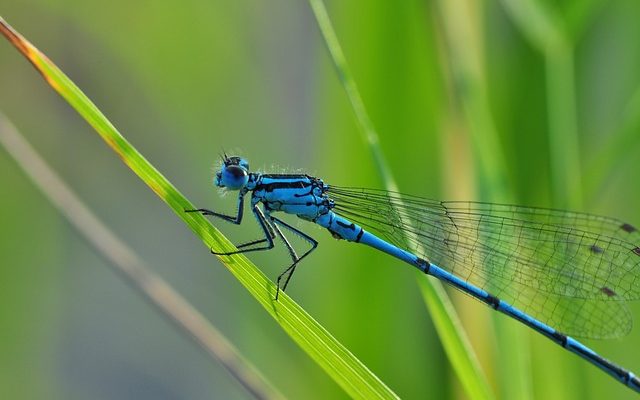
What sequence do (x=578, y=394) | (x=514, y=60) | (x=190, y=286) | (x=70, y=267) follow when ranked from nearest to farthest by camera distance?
(x=578, y=394) → (x=514, y=60) → (x=70, y=267) → (x=190, y=286)

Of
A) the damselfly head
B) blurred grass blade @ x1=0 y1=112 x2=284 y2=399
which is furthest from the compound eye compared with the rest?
Answer: blurred grass blade @ x1=0 y1=112 x2=284 y2=399

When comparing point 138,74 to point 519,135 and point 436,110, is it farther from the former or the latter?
point 519,135

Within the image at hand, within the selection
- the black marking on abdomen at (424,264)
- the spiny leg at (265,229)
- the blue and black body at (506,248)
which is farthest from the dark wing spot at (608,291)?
the spiny leg at (265,229)

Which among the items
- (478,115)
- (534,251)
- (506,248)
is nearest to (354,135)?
(478,115)

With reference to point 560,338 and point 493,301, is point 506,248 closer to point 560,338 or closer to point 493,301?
point 493,301

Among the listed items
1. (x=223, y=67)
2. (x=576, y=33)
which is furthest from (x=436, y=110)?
(x=223, y=67)

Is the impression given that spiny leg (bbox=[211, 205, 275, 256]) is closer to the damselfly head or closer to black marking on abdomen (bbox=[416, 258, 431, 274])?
the damselfly head
